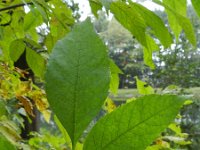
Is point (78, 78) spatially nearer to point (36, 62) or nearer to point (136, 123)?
point (136, 123)

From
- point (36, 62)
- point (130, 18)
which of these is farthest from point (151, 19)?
point (36, 62)

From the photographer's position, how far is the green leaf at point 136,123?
160mm

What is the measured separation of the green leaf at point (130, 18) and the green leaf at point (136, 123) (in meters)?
0.22

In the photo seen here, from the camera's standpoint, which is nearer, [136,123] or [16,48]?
[136,123]

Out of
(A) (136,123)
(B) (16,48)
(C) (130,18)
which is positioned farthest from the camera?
(B) (16,48)

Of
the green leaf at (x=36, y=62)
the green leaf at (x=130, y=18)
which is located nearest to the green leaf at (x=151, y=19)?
the green leaf at (x=130, y=18)

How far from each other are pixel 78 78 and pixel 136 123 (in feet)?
0.11

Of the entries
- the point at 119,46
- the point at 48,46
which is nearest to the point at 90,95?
the point at 48,46

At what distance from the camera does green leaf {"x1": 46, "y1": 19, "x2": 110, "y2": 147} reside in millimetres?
157

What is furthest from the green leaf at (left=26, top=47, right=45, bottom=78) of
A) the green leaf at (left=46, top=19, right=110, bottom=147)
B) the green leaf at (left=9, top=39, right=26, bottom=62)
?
the green leaf at (left=46, top=19, right=110, bottom=147)

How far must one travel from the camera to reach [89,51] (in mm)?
173

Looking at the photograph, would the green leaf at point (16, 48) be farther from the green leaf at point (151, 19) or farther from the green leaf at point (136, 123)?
the green leaf at point (136, 123)

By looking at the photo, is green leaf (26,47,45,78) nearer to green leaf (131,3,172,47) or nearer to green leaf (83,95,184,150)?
green leaf (131,3,172,47)

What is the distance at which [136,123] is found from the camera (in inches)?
6.4
